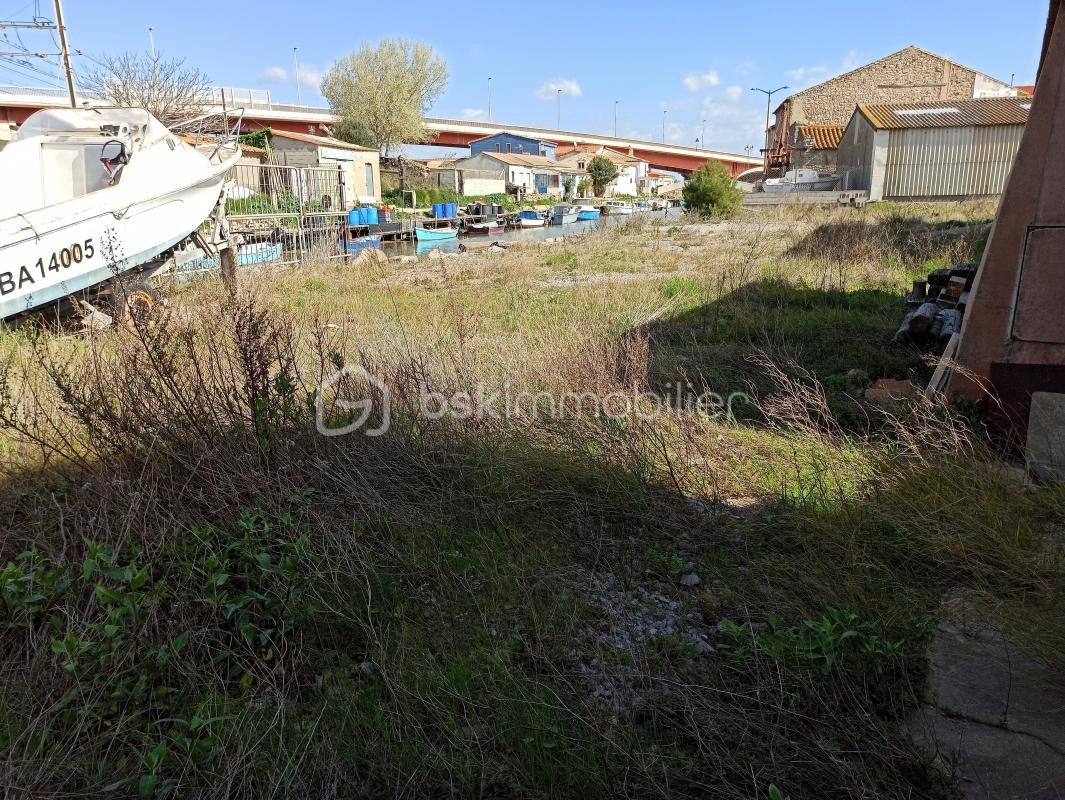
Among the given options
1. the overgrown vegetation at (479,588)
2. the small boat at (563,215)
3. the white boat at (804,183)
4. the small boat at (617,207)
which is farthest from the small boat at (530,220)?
the overgrown vegetation at (479,588)

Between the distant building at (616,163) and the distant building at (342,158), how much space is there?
34084 mm

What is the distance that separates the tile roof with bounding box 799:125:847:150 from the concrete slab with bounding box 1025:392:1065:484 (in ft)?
135

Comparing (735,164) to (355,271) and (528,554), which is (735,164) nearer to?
(355,271)

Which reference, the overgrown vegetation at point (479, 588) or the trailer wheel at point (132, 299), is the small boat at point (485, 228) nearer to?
the trailer wheel at point (132, 299)

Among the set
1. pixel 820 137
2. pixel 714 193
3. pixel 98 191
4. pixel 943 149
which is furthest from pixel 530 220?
pixel 98 191

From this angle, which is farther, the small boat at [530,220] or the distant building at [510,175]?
A: the distant building at [510,175]

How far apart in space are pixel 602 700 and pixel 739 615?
2.81 feet

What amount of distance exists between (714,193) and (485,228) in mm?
17814

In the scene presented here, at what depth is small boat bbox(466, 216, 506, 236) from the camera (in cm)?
4247

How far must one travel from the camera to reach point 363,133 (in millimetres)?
58500

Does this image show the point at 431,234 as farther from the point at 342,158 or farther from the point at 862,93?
the point at 862,93

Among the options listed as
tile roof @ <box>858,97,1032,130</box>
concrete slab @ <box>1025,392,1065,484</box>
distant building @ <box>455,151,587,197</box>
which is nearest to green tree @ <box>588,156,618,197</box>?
distant building @ <box>455,151,587,197</box>

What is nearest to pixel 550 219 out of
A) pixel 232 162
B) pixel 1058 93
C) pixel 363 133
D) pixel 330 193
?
pixel 363 133

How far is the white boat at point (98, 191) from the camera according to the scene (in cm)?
827
